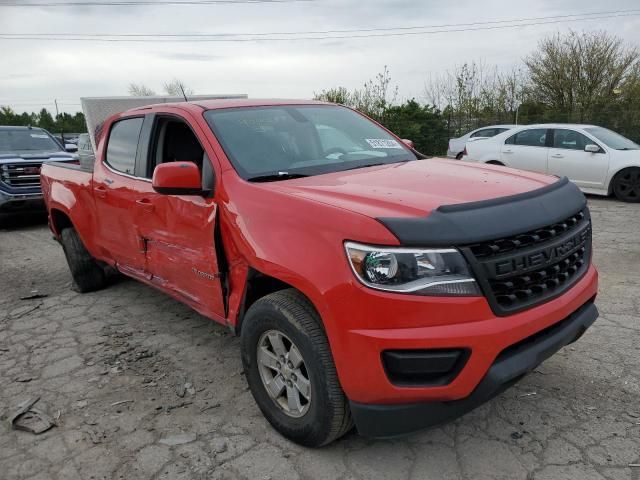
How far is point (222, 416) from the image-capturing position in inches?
119

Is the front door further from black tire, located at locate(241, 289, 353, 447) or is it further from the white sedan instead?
the white sedan

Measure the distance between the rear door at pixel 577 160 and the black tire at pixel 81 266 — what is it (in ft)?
26.0

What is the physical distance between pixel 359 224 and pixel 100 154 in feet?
10.6

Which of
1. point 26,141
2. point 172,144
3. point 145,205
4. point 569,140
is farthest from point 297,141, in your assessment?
point 26,141

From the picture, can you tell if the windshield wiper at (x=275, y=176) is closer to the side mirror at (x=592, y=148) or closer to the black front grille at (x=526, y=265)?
the black front grille at (x=526, y=265)

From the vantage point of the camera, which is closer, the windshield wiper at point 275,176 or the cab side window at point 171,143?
the windshield wiper at point 275,176

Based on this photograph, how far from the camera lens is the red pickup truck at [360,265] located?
212 cm

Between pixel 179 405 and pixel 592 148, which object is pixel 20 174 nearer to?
pixel 179 405

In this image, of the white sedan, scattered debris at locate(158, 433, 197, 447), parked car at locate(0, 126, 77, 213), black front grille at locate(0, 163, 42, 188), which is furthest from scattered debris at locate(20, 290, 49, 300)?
the white sedan

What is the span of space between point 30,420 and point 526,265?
112 inches

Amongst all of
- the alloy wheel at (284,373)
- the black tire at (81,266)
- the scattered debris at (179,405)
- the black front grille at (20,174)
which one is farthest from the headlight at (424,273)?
the black front grille at (20,174)

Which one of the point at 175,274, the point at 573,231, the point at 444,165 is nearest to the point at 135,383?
the point at 175,274

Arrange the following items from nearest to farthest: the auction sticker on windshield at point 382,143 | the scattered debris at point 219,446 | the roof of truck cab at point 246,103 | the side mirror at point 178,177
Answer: the scattered debris at point 219,446 → the side mirror at point 178,177 → the roof of truck cab at point 246,103 → the auction sticker on windshield at point 382,143

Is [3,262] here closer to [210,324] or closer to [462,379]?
[210,324]
